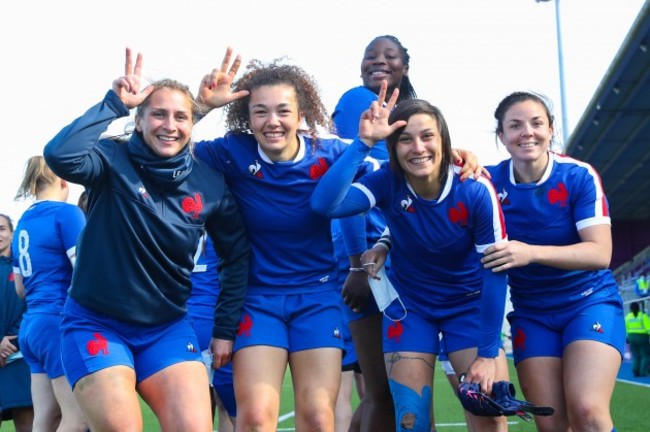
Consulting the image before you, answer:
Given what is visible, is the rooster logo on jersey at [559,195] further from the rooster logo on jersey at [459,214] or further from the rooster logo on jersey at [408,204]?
the rooster logo on jersey at [408,204]

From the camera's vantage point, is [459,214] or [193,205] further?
[459,214]

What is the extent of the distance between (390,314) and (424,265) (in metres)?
0.35

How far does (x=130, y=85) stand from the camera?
4.77m

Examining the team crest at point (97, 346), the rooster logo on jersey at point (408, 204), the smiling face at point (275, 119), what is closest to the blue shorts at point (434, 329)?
the rooster logo on jersey at point (408, 204)

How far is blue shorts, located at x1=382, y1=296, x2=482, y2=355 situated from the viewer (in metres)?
5.28

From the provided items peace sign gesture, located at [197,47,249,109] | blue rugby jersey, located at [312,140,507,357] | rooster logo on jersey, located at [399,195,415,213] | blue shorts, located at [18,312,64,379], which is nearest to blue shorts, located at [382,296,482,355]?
blue rugby jersey, located at [312,140,507,357]

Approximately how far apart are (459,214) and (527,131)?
749 mm

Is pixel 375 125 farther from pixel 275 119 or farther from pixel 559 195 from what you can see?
pixel 559 195

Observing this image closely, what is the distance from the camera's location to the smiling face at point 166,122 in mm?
4770

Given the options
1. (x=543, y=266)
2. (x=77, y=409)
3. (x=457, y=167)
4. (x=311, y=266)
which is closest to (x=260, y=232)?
(x=311, y=266)

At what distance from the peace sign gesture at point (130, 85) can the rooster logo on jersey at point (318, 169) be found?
0.98m

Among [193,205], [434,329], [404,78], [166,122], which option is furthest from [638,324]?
[166,122]

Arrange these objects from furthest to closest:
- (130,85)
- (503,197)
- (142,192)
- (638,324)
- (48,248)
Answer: (638,324) < (48,248) < (503,197) < (130,85) < (142,192)

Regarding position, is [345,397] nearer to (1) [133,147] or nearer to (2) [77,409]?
(2) [77,409]
